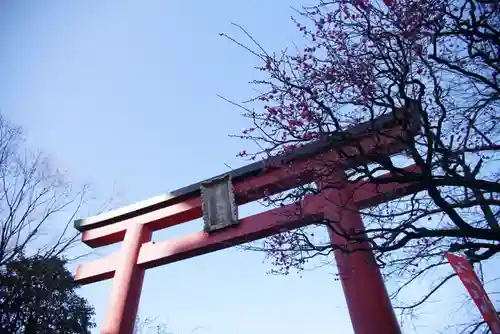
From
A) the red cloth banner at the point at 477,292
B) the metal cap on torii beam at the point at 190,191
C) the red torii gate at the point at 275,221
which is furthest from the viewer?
the metal cap on torii beam at the point at 190,191

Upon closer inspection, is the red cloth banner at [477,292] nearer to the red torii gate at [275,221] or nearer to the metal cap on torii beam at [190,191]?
the red torii gate at [275,221]


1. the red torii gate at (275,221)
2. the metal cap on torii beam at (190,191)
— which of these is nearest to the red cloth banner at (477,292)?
the red torii gate at (275,221)

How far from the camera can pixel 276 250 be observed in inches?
158

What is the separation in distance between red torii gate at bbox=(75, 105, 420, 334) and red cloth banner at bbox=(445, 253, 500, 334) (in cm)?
110

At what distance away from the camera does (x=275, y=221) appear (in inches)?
227

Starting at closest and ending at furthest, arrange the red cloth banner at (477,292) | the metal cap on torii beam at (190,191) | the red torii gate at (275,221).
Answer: the red cloth banner at (477,292) → the red torii gate at (275,221) → the metal cap on torii beam at (190,191)

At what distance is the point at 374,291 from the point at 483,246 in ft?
5.68

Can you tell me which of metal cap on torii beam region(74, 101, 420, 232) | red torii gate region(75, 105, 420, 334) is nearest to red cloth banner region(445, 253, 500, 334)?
red torii gate region(75, 105, 420, 334)

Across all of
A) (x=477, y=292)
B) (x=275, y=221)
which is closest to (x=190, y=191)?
(x=275, y=221)

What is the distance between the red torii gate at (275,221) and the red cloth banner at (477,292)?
1.10 metres

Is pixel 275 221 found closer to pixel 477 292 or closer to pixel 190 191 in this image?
pixel 190 191

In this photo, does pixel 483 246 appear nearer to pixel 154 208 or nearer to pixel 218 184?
pixel 218 184

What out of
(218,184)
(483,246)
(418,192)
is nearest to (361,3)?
(418,192)

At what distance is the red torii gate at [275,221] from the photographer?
4283 mm
